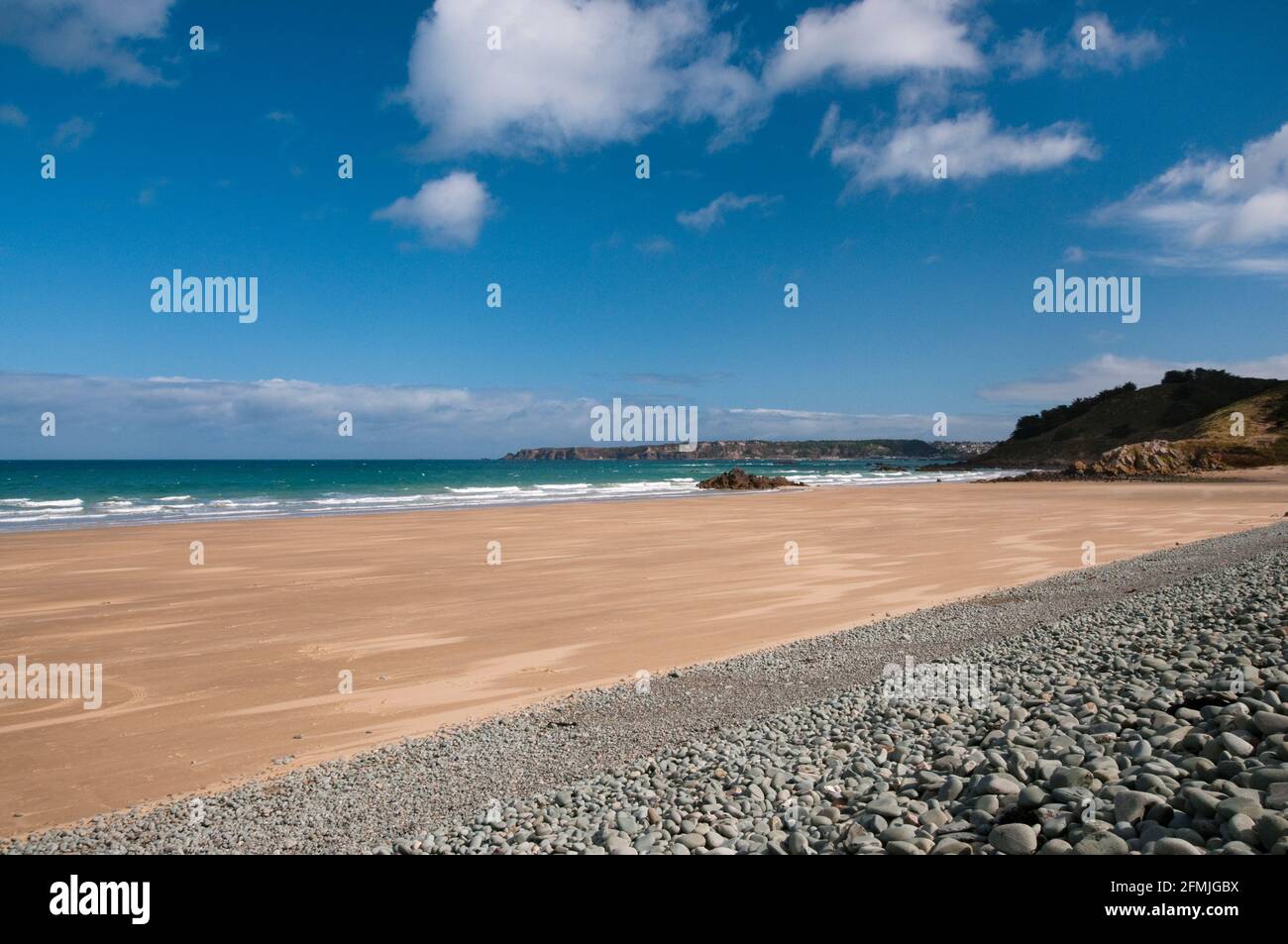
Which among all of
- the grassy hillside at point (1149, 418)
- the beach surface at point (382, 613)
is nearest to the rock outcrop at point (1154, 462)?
the grassy hillside at point (1149, 418)

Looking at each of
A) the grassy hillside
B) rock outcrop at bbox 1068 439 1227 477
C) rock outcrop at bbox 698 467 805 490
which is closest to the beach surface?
rock outcrop at bbox 698 467 805 490

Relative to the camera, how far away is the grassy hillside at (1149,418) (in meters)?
80.7

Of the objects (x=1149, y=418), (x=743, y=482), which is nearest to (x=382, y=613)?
(x=743, y=482)

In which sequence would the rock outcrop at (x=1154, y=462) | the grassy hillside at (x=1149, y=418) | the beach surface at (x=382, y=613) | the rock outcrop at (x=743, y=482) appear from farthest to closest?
the grassy hillside at (x=1149, y=418) → the rock outcrop at (x=1154, y=462) → the rock outcrop at (x=743, y=482) → the beach surface at (x=382, y=613)

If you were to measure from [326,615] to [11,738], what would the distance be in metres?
5.70

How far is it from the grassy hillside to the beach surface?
66.7 m

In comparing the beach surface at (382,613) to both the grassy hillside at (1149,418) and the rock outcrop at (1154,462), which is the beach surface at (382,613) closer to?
the rock outcrop at (1154,462)

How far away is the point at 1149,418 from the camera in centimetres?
10400

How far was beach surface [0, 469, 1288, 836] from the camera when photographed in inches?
299

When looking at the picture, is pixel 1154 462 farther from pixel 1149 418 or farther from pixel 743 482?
pixel 1149 418

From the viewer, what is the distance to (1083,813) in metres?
4.02

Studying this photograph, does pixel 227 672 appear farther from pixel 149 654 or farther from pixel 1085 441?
pixel 1085 441

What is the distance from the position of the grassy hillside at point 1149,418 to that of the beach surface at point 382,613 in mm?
66714
